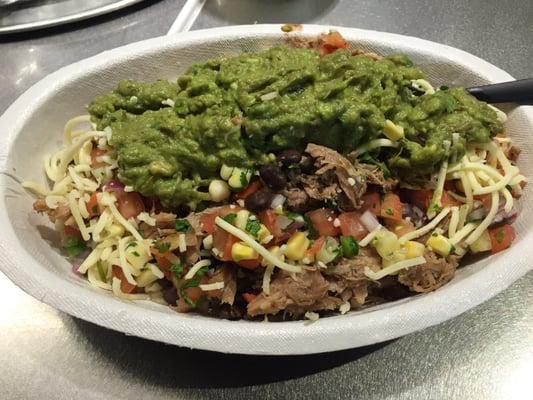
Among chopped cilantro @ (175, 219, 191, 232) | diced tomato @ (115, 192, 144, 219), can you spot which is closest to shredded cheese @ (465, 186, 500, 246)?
chopped cilantro @ (175, 219, 191, 232)

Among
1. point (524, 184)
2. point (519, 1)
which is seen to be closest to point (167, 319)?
point (524, 184)

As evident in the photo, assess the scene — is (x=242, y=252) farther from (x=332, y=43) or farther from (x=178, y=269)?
(x=332, y=43)

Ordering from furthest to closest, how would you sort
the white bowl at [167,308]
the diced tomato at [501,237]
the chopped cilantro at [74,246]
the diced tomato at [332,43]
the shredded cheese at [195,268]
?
the diced tomato at [332,43], the chopped cilantro at [74,246], the diced tomato at [501,237], the shredded cheese at [195,268], the white bowl at [167,308]

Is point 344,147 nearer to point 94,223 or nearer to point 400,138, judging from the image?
point 400,138

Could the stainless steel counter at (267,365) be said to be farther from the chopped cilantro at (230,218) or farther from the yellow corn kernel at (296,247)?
the chopped cilantro at (230,218)

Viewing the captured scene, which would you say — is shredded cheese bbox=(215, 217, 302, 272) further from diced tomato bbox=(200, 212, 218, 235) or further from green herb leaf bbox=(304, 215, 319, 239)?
green herb leaf bbox=(304, 215, 319, 239)

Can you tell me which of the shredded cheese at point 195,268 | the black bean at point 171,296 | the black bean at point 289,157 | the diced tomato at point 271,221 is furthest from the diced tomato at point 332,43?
the black bean at point 171,296

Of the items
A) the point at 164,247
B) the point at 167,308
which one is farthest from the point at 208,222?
→ the point at 167,308
